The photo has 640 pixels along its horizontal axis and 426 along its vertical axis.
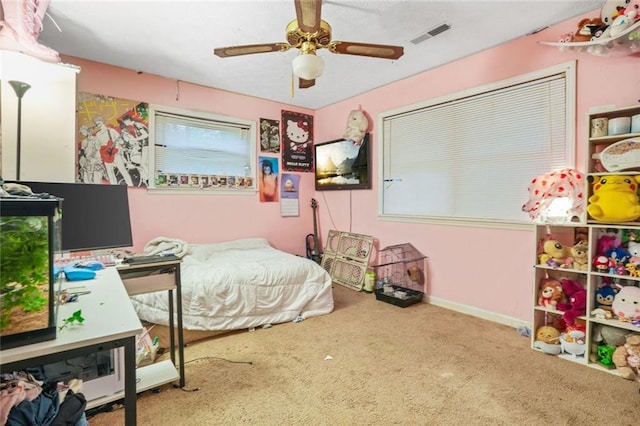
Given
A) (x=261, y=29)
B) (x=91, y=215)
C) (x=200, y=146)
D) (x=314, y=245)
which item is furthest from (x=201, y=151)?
(x=91, y=215)

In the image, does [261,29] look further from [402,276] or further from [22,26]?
[402,276]

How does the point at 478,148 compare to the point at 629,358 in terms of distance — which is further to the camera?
the point at 478,148

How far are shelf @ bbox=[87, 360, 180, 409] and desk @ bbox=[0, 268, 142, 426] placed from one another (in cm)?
77

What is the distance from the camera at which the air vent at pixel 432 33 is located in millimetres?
2430

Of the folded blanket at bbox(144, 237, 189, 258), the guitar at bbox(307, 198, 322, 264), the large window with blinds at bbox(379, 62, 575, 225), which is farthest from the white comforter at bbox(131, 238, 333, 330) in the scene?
the large window with blinds at bbox(379, 62, 575, 225)

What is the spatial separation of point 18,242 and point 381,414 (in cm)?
168

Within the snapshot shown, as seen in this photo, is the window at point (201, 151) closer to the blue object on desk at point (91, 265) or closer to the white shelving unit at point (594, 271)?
the blue object on desk at point (91, 265)

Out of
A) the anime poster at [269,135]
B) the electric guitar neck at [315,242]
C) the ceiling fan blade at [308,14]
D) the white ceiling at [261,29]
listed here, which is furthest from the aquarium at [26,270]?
the electric guitar neck at [315,242]

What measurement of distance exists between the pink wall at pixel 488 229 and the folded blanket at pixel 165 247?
2.24m

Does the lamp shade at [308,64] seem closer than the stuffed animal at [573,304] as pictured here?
Yes

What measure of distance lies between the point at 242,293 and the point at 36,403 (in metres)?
1.83

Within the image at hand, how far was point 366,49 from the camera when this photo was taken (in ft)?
6.44

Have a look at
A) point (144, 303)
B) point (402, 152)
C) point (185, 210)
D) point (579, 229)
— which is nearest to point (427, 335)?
point (579, 229)

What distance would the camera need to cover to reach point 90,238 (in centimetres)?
172
